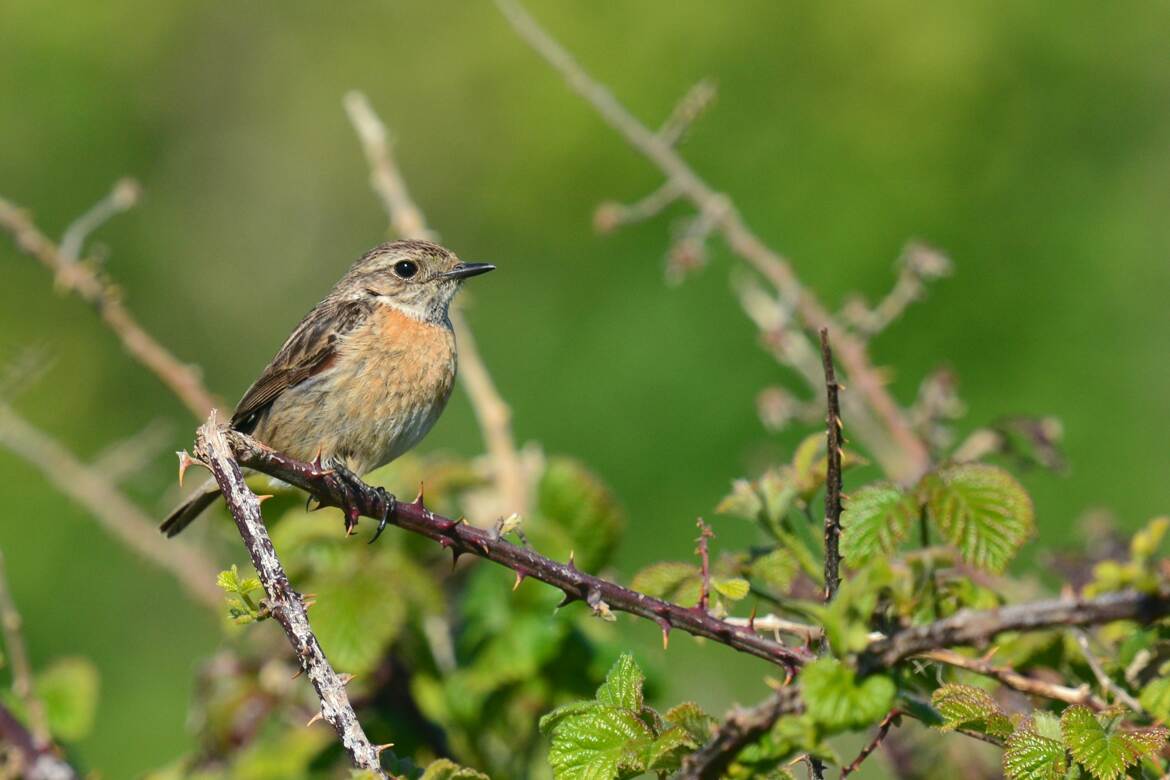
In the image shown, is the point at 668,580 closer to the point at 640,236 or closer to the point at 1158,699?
the point at 1158,699

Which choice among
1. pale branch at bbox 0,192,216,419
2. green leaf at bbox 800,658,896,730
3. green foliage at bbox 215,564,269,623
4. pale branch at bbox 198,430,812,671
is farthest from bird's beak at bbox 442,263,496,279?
green leaf at bbox 800,658,896,730

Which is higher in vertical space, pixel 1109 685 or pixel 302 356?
pixel 302 356

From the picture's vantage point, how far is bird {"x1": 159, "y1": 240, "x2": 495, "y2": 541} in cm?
450

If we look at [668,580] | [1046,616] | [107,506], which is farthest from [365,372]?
[1046,616]

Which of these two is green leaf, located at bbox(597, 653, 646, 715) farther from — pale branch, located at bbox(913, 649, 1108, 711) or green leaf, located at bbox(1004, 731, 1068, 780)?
green leaf, located at bbox(1004, 731, 1068, 780)

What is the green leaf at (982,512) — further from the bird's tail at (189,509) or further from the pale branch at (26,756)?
the bird's tail at (189,509)

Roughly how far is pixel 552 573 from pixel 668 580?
537 millimetres

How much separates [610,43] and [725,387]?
2698mm

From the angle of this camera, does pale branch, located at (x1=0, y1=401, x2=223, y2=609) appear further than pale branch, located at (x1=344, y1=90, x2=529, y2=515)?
No

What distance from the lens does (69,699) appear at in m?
3.36

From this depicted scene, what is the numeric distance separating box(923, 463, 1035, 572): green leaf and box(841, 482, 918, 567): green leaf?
0.21 ft

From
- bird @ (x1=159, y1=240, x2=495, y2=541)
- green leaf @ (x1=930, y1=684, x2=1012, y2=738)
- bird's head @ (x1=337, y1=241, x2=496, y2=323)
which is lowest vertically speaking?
green leaf @ (x1=930, y1=684, x2=1012, y2=738)

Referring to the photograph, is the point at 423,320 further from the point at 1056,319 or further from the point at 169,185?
the point at 169,185

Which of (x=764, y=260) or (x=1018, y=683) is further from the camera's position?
(x=764, y=260)
